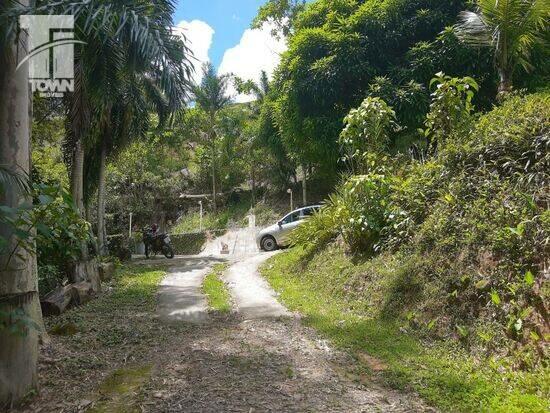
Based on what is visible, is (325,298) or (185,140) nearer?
(325,298)

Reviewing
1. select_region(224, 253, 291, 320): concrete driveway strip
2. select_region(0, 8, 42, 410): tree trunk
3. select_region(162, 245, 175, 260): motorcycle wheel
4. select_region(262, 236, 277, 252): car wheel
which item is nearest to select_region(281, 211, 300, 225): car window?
select_region(262, 236, 277, 252): car wheel

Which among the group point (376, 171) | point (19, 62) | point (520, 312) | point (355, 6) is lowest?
point (520, 312)

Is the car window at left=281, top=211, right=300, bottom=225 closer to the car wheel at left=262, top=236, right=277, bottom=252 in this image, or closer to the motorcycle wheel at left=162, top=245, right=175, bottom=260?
the car wheel at left=262, top=236, right=277, bottom=252

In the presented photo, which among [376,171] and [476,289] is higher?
[376,171]

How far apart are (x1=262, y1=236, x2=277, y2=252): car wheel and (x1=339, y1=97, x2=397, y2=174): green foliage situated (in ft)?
25.8

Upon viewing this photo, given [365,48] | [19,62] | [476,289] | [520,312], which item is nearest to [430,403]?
[520,312]

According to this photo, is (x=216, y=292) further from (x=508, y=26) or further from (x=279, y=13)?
(x=279, y=13)

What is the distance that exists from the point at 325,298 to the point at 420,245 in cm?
225

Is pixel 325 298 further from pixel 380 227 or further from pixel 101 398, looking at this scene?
pixel 101 398

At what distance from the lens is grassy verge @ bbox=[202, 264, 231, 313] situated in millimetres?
7836

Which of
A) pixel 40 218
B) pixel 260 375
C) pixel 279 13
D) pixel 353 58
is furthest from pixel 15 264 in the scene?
pixel 279 13

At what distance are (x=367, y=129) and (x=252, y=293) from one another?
411cm

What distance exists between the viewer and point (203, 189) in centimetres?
3195

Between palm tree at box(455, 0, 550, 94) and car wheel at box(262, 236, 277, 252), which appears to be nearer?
palm tree at box(455, 0, 550, 94)
